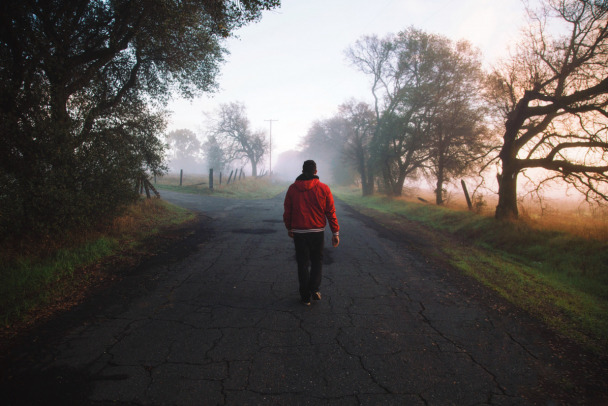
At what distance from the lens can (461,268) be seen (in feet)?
20.5

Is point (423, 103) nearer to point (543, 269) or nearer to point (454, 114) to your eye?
point (454, 114)

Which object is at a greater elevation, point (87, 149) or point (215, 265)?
point (87, 149)

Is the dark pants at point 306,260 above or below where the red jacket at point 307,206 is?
below

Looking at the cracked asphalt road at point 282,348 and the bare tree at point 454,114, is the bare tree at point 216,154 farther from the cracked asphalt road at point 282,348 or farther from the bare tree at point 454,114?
the cracked asphalt road at point 282,348

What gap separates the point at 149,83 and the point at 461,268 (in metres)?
12.4

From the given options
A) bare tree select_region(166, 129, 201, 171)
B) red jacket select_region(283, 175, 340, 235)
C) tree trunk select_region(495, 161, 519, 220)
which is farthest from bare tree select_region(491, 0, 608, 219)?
bare tree select_region(166, 129, 201, 171)

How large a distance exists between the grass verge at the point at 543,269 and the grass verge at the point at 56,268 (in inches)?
278

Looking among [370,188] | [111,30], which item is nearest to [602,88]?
[111,30]

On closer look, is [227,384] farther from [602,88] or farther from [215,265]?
[602,88]

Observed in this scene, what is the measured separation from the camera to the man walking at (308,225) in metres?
4.23

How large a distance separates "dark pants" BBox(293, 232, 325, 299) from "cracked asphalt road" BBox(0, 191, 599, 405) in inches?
11.0

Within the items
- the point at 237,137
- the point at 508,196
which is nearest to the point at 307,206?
the point at 508,196

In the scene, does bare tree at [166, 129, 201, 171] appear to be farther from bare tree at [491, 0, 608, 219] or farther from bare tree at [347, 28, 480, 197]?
bare tree at [491, 0, 608, 219]

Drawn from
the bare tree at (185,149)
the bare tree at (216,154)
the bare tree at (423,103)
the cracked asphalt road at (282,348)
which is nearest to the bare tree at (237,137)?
the bare tree at (216,154)
